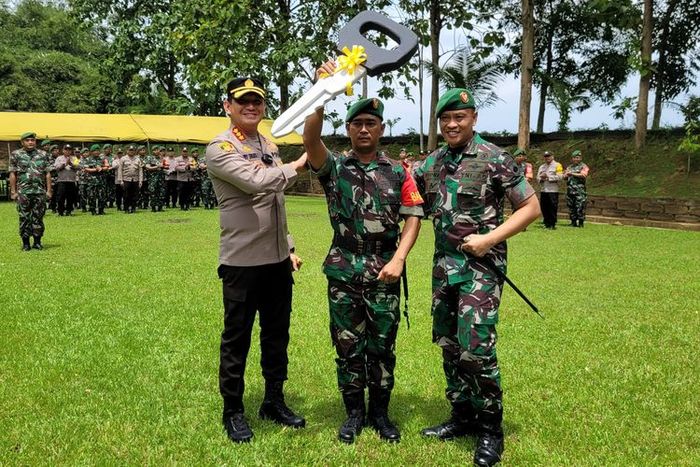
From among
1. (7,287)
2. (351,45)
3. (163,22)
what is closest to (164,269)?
(7,287)

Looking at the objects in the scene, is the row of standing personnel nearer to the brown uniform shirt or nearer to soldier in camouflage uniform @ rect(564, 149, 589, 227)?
soldier in camouflage uniform @ rect(564, 149, 589, 227)

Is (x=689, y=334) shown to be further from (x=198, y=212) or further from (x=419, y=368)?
(x=198, y=212)

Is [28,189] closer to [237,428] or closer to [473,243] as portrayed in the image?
[237,428]

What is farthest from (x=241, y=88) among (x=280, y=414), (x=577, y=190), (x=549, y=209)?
(x=577, y=190)

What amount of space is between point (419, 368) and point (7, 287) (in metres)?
5.02

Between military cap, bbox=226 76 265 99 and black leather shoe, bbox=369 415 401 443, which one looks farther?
black leather shoe, bbox=369 415 401 443

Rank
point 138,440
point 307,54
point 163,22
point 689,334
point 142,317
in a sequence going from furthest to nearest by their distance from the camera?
point 163,22
point 307,54
point 142,317
point 689,334
point 138,440

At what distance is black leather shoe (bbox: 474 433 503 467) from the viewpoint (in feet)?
10.2

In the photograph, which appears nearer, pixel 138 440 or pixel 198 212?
pixel 138 440

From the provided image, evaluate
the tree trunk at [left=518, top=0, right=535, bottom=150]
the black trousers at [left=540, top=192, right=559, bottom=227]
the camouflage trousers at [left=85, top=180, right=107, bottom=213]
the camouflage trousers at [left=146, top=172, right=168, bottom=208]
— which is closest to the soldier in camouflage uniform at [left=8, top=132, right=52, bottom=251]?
the camouflage trousers at [left=85, top=180, right=107, bottom=213]

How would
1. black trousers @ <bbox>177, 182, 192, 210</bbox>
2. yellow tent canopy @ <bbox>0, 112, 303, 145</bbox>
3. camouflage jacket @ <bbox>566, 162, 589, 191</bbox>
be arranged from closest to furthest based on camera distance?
camouflage jacket @ <bbox>566, 162, 589, 191</bbox> → black trousers @ <bbox>177, 182, 192, 210</bbox> → yellow tent canopy @ <bbox>0, 112, 303, 145</bbox>

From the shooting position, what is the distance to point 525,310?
6.28 m

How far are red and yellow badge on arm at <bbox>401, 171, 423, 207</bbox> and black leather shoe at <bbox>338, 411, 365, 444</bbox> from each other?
122 centimetres

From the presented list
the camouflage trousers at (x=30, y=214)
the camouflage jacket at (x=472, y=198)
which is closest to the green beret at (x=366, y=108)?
the camouflage jacket at (x=472, y=198)
